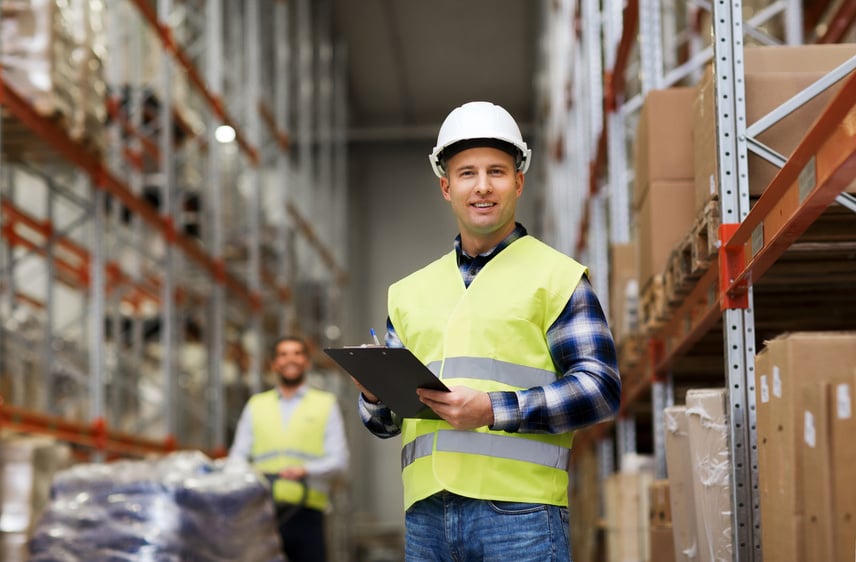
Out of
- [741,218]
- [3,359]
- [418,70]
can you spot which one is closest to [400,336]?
Answer: [741,218]

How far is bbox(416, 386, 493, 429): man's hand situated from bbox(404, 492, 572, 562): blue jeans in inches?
8.3

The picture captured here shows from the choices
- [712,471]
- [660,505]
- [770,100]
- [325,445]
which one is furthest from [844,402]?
[325,445]

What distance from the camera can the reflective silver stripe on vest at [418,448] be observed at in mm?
3441

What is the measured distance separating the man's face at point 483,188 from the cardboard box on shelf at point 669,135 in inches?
108

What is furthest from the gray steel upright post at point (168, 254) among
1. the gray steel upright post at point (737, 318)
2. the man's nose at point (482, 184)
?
the man's nose at point (482, 184)

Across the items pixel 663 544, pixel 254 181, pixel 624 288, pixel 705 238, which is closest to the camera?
pixel 705 238

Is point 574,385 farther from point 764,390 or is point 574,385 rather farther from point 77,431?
point 77,431

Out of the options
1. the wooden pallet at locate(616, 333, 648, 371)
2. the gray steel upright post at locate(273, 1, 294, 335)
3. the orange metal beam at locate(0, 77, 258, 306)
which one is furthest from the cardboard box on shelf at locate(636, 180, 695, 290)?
the gray steel upright post at locate(273, 1, 294, 335)

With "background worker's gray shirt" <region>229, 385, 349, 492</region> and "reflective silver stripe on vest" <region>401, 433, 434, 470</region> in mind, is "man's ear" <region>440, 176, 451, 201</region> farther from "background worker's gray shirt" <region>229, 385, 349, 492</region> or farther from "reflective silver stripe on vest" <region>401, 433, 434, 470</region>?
"background worker's gray shirt" <region>229, 385, 349, 492</region>

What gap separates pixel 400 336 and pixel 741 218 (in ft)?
4.39

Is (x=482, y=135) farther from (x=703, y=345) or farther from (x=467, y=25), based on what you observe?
(x=467, y=25)

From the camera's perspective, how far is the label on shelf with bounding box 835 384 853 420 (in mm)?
3330

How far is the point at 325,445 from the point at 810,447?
5562mm

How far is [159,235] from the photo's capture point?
16094 millimetres
